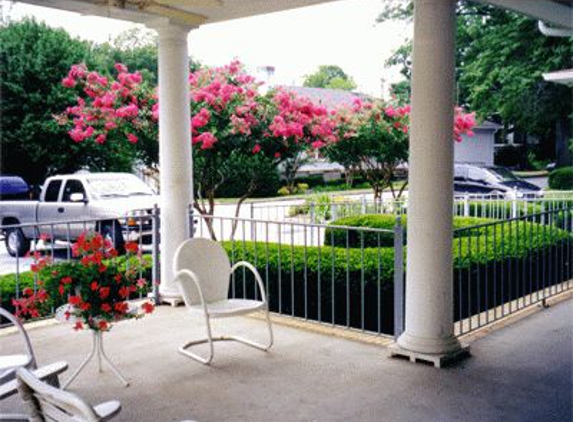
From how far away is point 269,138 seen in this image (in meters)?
9.20

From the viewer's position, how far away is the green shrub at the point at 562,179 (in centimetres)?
2317

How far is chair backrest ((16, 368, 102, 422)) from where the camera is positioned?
215 centimetres

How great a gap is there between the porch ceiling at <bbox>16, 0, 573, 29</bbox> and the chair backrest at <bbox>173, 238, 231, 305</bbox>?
2.05m

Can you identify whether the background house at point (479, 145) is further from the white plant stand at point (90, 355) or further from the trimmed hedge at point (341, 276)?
the white plant stand at point (90, 355)

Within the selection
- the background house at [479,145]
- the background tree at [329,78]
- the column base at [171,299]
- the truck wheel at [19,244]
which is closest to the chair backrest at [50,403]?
the column base at [171,299]

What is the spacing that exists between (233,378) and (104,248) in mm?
1304

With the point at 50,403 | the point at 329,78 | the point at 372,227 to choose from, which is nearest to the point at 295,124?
the point at 372,227

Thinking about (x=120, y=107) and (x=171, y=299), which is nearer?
(x=171, y=299)

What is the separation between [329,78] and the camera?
79250mm

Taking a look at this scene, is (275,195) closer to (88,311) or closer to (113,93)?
(113,93)

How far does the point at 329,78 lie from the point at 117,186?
69.1 m

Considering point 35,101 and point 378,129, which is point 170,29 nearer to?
point 378,129

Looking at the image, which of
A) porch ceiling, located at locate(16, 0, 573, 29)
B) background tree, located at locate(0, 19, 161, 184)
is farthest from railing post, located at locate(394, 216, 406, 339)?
background tree, located at locate(0, 19, 161, 184)

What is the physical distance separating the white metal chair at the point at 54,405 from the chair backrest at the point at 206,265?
3.04 metres
